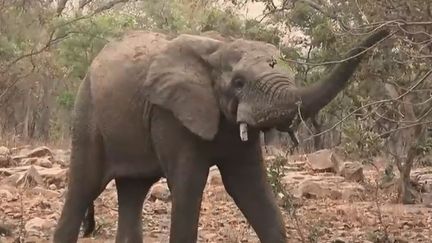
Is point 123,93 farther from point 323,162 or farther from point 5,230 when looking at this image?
point 323,162

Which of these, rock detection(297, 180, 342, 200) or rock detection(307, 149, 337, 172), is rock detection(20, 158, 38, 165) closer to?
rock detection(307, 149, 337, 172)

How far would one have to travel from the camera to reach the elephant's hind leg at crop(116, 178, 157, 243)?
835 centimetres

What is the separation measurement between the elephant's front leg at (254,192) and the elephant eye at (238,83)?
0.53 metres

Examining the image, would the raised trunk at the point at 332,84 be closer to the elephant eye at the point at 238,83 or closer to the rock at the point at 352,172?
the elephant eye at the point at 238,83

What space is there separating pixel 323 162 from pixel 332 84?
1317 cm

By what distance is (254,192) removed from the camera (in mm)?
7480

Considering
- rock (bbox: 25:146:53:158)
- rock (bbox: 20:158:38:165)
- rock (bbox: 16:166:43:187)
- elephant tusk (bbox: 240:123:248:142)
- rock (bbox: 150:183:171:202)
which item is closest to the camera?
elephant tusk (bbox: 240:123:248:142)

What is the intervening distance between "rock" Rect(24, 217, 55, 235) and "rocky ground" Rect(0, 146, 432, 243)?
11 millimetres

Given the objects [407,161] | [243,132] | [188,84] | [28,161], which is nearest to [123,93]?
[188,84]

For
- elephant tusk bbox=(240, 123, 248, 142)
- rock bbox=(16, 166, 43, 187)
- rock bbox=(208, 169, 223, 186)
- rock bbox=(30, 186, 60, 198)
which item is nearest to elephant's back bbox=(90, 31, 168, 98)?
elephant tusk bbox=(240, 123, 248, 142)

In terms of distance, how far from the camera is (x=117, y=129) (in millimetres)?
7887

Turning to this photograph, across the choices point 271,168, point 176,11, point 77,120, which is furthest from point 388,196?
point 176,11

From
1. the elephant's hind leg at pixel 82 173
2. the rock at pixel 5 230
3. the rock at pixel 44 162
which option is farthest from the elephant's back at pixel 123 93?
the rock at pixel 44 162

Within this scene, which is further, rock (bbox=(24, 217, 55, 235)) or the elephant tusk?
rock (bbox=(24, 217, 55, 235))
